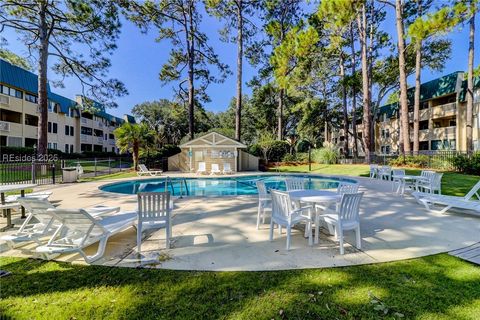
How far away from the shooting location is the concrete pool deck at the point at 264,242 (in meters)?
3.41

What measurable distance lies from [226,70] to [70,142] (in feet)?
73.8

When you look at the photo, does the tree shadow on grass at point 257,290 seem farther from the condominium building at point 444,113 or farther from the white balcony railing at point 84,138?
the white balcony railing at point 84,138

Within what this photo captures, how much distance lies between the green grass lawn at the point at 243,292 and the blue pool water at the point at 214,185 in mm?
→ 8484

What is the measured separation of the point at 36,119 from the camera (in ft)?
79.6

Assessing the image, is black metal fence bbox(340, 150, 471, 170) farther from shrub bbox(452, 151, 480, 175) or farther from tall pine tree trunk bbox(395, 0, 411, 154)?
tall pine tree trunk bbox(395, 0, 411, 154)

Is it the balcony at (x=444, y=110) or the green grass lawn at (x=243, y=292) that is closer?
the green grass lawn at (x=243, y=292)

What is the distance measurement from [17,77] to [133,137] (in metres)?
13.5

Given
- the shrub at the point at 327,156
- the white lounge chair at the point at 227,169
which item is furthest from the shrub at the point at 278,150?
the white lounge chair at the point at 227,169

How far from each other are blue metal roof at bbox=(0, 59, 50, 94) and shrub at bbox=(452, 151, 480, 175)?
3449 centimetres

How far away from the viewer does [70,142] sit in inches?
1195

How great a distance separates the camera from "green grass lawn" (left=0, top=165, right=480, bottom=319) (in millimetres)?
2338

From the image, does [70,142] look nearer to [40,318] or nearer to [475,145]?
[40,318]

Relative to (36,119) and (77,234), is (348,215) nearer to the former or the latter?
(77,234)

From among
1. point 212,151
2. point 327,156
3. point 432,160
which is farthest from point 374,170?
point 212,151
